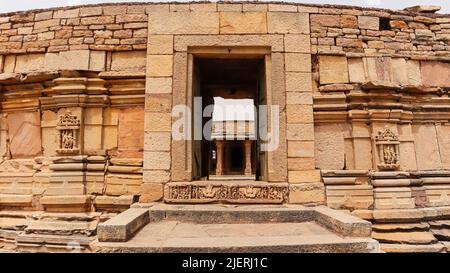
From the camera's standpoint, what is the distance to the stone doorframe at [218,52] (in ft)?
13.1

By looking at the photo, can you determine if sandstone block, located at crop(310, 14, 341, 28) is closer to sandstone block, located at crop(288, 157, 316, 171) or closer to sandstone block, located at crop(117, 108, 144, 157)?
sandstone block, located at crop(288, 157, 316, 171)

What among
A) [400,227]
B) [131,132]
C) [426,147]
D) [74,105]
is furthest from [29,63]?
[426,147]

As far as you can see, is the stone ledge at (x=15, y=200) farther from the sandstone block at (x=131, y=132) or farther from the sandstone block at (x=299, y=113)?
the sandstone block at (x=299, y=113)

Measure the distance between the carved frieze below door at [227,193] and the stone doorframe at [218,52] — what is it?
0.12 meters

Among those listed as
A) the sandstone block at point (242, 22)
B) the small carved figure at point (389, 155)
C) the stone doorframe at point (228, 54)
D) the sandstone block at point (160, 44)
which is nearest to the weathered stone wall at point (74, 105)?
the sandstone block at point (160, 44)

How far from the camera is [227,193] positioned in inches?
154

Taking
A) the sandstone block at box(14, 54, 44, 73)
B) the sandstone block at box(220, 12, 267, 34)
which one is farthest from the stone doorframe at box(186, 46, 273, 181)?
the sandstone block at box(14, 54, 44, 73)

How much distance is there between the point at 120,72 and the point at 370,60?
384cm

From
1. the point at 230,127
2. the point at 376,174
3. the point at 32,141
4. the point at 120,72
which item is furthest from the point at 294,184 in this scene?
the point at 230,127

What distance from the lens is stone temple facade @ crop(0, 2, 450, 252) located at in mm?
3916

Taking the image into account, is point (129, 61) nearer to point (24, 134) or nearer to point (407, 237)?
point (24, 134)

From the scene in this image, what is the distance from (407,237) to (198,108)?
11.4 feet

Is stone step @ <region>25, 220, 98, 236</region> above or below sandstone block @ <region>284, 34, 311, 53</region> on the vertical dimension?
below

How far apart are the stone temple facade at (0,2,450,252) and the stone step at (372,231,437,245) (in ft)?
0.13
